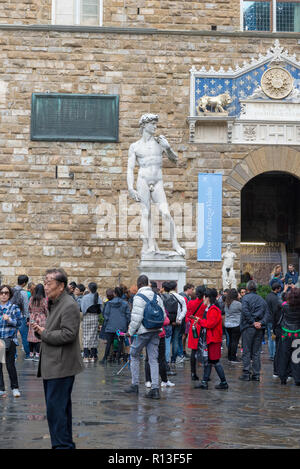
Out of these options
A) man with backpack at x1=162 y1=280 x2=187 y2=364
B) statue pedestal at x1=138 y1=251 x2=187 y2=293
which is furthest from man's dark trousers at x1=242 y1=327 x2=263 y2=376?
statue pedestal at x1=138 y1=251 x2=187 y2=293

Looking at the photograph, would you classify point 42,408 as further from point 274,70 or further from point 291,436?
point 274,70

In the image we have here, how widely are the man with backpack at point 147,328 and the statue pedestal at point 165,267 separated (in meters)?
5.58

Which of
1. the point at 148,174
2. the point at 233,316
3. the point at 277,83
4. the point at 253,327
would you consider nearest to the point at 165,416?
the point at 253,327

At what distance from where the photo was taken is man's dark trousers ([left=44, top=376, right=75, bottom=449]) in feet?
18.5

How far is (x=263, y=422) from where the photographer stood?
7.77 metres

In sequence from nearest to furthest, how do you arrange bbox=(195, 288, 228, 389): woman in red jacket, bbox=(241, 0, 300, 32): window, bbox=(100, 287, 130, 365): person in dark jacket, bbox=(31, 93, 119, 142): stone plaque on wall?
1. bbox=(195, 288, 228, 389): woman in red jacket
2. bbox=(100, 287, 130, 365): person in dark jacket
3. bbox=(31, 93, 119, 142): stone plaque on wall
4. bbox=(241, 0, 300, 32): window

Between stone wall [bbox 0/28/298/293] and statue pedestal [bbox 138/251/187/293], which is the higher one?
stone wall [bbox 0/28/298/293]

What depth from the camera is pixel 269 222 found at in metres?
24.4

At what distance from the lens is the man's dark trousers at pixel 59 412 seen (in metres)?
5.63

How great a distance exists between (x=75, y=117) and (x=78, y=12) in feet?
9.46

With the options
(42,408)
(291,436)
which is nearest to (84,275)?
(42,408)

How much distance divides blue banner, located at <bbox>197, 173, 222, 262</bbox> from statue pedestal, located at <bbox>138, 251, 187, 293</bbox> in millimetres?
3881

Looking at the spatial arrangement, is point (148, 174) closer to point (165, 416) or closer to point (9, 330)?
point (9, 330)

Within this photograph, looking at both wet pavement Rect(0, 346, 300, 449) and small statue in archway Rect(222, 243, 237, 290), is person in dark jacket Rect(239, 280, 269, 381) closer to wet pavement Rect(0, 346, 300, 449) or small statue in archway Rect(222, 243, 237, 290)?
wet pavement Rect(0, 346, 300, 449)
